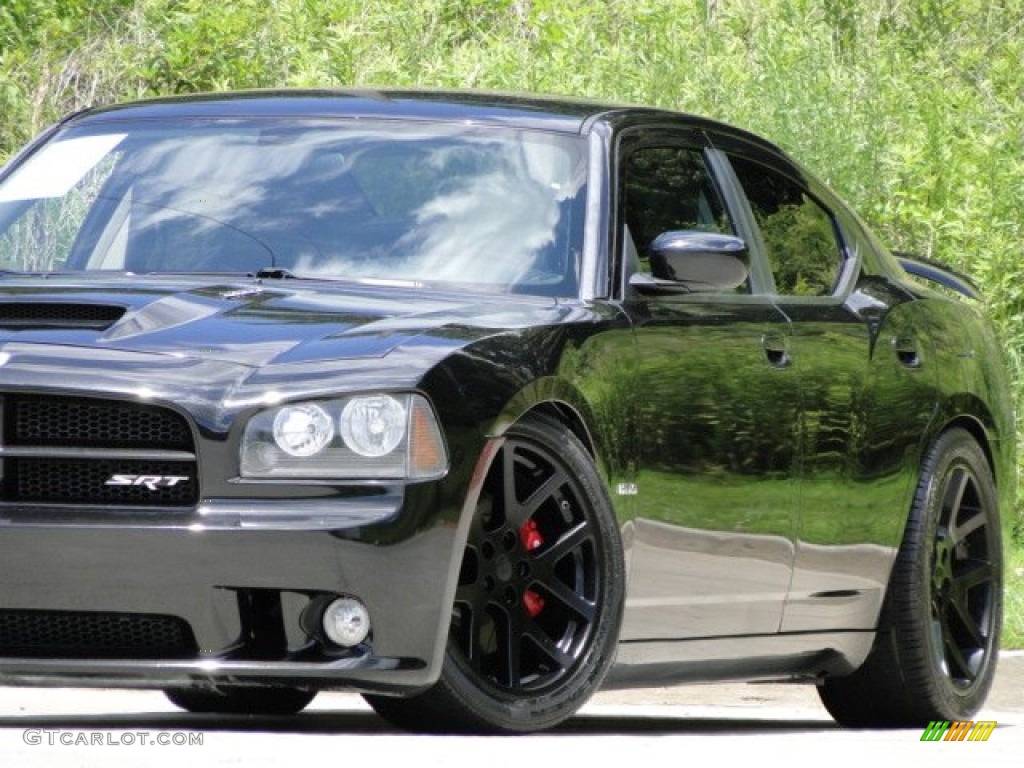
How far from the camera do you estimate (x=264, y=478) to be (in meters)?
5.23

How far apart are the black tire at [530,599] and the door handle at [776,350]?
1173 mm

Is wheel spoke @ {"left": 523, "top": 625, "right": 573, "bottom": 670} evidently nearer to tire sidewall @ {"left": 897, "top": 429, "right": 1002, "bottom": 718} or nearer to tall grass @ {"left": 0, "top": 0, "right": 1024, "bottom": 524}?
tire sidewall @ {"left": 897, "top": 429, "right": 1002, "bottom": 718}

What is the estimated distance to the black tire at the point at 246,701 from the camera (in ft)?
24.1

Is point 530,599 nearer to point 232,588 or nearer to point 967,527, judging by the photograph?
point 232,588

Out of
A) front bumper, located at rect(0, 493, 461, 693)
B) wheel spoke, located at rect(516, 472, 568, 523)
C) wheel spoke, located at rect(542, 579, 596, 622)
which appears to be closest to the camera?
front bumper, located at rect(0, 493, 461, 693)

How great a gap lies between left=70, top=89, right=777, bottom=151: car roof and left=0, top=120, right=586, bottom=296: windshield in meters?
0.06

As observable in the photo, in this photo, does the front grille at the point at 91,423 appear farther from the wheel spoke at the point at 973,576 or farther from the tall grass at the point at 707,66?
the tall grass at the point at 707,66

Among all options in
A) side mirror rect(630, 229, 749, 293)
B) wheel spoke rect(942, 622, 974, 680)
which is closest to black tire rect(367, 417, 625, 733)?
side mirror rect(630, 229, 749, 293)

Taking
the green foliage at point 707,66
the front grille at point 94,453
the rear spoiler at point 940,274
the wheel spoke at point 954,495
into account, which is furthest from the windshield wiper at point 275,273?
the green foliage at point 707,66

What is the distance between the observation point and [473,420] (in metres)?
5.41

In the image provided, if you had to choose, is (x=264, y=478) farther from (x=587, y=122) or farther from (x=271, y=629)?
(x=587, y=122)

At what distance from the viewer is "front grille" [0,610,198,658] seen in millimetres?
5293

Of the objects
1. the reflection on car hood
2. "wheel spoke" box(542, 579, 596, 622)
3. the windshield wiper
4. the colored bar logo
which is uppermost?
the reflection on car hood

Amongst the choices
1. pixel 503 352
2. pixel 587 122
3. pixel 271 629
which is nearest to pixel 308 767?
pixel 271 629
